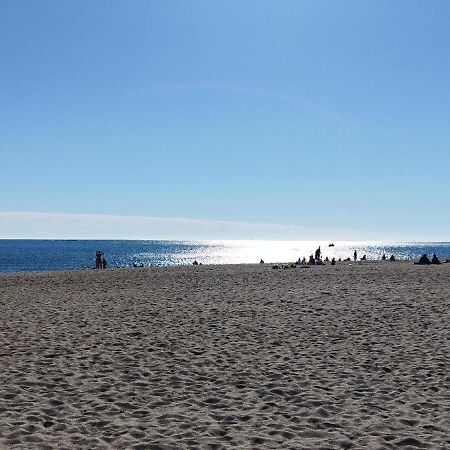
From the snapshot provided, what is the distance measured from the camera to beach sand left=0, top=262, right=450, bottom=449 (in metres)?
7.29

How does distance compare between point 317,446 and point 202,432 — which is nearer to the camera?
point 317,446

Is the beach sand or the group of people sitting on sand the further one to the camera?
the group of people sitting on sand

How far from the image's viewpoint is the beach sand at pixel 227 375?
7289 millimetres

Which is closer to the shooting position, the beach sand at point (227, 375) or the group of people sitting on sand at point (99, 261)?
the beach sand at point (227, 375)

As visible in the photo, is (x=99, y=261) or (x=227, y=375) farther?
(x=99, y=261)

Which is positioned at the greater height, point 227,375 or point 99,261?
point 99,261

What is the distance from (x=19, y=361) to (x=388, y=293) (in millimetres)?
17780

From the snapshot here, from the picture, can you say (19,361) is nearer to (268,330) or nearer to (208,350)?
(208,350)

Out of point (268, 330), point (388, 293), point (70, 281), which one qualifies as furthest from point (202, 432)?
point (70, 281)

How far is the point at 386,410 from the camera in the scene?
8266 mm

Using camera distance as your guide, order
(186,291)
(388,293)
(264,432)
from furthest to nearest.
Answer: (186,291)
(388,293)
(264,432)

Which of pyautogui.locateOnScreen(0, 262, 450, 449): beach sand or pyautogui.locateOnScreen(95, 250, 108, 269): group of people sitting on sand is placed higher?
pyautogui.locateOnScreen(95, 250, 108, 269): group of people sitting on sand

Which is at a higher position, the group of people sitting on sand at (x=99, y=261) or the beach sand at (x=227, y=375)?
the group of people sitting on sand at (x=99, y=261)

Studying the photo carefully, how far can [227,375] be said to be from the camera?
1041 centimetres
